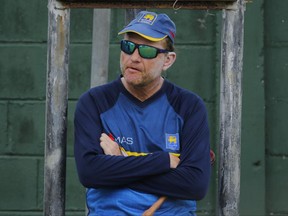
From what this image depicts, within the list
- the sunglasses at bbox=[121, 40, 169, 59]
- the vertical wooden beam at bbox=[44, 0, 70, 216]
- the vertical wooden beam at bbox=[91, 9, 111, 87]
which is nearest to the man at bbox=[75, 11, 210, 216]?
the sunglasses at bbox=[121, 40, 169, 59]

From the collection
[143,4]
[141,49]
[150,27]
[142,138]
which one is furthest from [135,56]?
[142,138]

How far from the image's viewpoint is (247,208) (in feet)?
22.1

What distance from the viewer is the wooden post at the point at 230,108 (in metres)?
3.49

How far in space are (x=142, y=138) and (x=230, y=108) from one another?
46cm

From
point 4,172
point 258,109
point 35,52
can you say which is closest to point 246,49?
point 258,109

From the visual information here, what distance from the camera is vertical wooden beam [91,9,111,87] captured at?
14.4ft

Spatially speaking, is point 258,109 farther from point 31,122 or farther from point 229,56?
point 229,56

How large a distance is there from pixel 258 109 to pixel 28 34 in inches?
79.0

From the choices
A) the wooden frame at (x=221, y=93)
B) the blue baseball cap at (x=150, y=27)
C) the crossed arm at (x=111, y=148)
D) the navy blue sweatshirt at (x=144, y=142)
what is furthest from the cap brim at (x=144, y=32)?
the crossed arm at (x=111, y=148)

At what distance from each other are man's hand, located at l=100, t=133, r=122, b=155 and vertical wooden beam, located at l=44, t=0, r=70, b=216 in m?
0.20

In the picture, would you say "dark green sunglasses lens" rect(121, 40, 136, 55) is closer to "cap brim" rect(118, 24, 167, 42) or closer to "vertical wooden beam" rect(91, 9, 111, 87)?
"cap brim" rect(118, 24, 167, 42)

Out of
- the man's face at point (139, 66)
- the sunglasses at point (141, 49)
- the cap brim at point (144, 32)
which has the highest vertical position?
the cap brim at point (144, 32)

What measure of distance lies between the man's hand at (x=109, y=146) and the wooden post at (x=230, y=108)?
0.48 metres

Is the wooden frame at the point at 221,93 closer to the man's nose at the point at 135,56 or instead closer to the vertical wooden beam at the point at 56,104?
the vertical wooden beam at the point at 56,104
